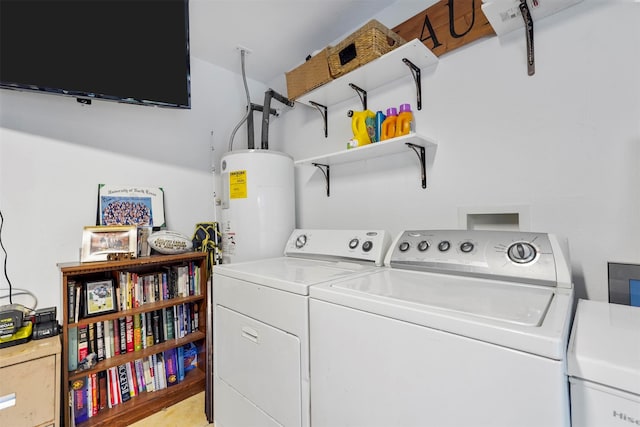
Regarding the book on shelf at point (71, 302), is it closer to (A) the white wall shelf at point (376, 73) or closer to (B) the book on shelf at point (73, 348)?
(B) the book on shelf at point (73, 348)

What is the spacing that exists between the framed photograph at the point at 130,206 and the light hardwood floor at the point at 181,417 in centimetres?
115

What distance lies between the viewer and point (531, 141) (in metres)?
1.19

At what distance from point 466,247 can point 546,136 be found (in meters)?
0.59

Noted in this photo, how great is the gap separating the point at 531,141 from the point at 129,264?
2.07 meters

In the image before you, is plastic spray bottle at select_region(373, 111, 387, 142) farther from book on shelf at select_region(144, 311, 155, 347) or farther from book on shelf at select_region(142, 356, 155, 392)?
book on shelf at select_region(142, 356, 155, 392)

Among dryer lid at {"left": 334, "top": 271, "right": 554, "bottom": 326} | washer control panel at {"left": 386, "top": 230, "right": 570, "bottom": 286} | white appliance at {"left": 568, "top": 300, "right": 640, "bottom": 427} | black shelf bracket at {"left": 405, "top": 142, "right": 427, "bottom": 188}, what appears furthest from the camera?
black shelf bracket at {"left": 405, "top": 142, "right": 427, "bottom": 188}

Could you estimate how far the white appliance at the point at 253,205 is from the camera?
Result: 1844mm

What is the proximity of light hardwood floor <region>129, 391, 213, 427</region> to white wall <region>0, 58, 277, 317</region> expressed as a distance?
85 cm

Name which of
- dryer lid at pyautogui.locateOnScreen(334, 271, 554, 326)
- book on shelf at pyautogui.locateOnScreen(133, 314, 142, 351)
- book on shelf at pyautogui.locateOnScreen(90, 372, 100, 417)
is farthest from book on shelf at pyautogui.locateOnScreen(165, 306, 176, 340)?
dryer lid at pyautogui.locateOnScreen(334, 271, 554, 326)

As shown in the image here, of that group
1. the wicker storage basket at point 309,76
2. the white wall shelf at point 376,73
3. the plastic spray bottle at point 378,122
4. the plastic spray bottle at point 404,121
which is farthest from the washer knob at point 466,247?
the wicker storage basket at point 309,76

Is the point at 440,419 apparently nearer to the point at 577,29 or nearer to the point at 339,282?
the point at 339,282

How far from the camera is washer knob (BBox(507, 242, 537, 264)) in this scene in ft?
3.03

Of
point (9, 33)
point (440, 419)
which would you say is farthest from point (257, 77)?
point (440, 419)

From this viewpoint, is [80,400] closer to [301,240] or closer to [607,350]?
[301,240]
